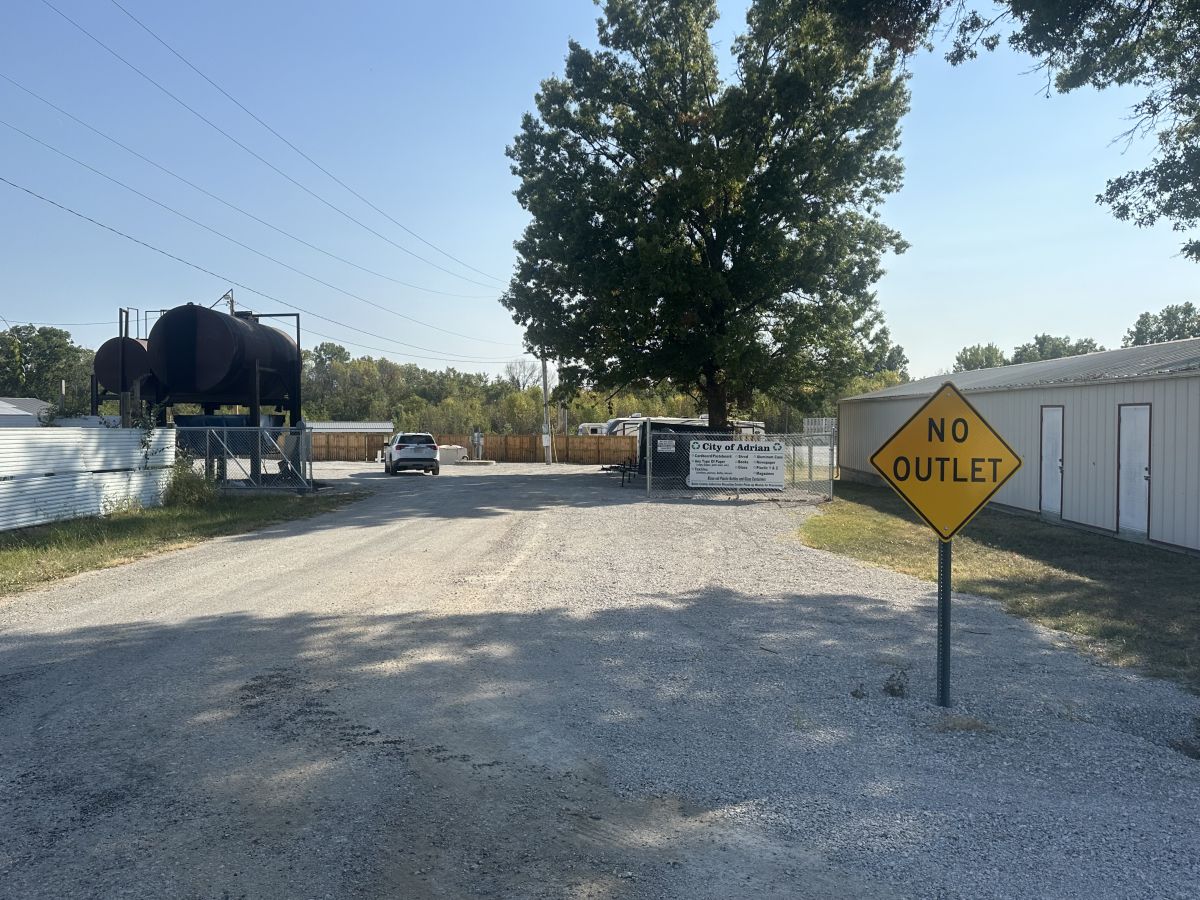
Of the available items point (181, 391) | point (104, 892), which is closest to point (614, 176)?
point (181, 391)

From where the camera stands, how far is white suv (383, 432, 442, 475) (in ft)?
117

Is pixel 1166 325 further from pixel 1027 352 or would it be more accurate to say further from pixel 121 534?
pixel 121 534

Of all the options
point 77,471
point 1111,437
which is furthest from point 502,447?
point 1111,437

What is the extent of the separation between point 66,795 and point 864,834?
12.9 ft

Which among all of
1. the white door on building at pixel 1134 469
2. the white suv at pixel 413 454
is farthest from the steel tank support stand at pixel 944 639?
the white suv at pixel 413 454

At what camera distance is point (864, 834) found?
418 cm

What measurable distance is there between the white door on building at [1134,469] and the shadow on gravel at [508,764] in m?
8.56

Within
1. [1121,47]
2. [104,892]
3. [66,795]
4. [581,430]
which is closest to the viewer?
[104,892]

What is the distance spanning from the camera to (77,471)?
17.0 meters

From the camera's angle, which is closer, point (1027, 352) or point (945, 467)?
point (945, 467)

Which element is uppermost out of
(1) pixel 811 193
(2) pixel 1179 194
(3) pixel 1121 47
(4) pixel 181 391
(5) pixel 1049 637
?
(1) pixel 811 193

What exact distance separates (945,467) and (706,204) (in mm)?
22992

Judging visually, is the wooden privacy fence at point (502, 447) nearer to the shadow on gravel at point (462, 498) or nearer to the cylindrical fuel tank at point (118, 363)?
the shadow on gravel at point (462, 498)

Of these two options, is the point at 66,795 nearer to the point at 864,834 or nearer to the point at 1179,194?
the point at 864,834
